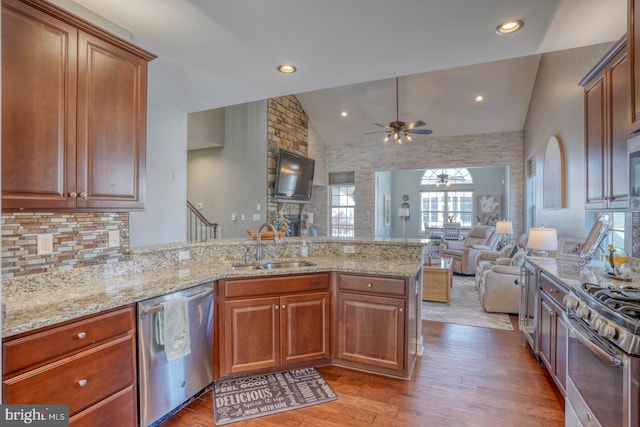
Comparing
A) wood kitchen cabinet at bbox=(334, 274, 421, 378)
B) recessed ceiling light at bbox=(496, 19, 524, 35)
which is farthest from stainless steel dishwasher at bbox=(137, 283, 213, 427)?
recessed ceiling light at bbox=(496, 19, 524, 35)

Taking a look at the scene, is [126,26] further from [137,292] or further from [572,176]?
[572,176]

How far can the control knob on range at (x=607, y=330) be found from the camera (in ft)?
4.51

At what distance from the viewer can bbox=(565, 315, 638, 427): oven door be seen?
1.30 meters

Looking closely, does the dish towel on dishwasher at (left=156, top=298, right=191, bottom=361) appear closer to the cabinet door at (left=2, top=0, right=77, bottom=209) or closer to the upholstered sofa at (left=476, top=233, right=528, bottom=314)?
the cabinet door at (left=2, top=0, right=77, bottom=209)

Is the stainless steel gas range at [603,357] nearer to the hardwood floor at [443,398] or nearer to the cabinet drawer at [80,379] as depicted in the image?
the hardwood floor at [443,398]

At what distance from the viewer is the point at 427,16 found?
210cm

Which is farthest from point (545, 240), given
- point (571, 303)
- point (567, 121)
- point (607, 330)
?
point (567, 121)

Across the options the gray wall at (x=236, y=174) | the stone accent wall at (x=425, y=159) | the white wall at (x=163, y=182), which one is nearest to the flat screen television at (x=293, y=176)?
the gray wall at (x=236, y=174)

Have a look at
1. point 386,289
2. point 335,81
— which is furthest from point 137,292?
point 335,81

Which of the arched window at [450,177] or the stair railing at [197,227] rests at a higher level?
the arched window at [450,177]

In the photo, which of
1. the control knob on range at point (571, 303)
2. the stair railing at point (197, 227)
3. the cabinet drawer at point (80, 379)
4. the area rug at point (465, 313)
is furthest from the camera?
the stair railing at point (197, 227)

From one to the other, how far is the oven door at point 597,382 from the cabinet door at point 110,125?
2.68 m

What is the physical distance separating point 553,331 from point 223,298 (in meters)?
2.51

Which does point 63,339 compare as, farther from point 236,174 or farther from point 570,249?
point 236,174
